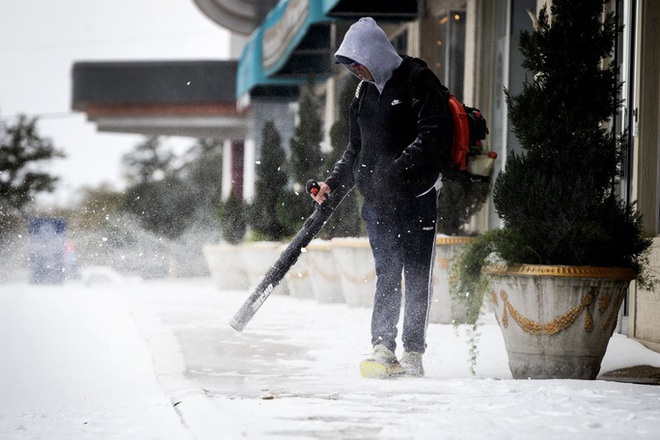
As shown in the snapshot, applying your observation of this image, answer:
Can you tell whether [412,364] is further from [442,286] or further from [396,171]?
[442,286]

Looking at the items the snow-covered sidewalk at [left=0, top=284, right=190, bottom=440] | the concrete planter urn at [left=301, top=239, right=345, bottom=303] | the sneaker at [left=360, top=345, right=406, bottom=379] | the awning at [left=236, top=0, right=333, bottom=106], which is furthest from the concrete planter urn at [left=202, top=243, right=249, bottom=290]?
the sneaker at [left=360, top=345, right=406, bottom=379]

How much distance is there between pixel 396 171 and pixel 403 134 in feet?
0.74

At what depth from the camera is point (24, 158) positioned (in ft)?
187

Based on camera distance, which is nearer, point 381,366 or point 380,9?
point 381,366

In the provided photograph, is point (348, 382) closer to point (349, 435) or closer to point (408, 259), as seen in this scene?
point (408, 259)

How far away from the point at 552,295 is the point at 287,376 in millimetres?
1511

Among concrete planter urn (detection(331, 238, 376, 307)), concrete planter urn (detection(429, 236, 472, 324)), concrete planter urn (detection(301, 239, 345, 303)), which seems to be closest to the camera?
concrete planter urn (detection(429, 236, 472, 324))

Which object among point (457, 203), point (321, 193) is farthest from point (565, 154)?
point (457, 203)

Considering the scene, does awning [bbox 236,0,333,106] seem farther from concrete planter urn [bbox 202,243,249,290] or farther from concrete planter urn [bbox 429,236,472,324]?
concrete planter urn [bbox 429,236,472,324]

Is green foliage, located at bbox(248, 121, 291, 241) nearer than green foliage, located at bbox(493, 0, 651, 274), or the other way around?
green foliage, located at bbox(493, 0, 651, 274)

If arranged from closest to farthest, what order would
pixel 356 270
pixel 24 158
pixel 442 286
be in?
pixel 442 286
pixel 356 270
pixel 24 158

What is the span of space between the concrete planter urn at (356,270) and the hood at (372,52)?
18.0 feet

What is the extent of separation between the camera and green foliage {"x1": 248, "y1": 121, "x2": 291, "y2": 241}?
58.9 feet

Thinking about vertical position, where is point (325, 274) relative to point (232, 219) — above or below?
below
